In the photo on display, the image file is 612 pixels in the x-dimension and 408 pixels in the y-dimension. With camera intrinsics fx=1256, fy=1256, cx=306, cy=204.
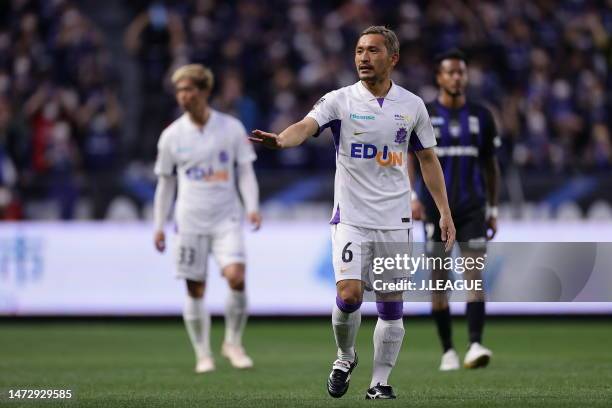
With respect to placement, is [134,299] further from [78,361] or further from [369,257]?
[369,257]

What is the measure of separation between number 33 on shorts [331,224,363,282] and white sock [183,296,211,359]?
11.3ft

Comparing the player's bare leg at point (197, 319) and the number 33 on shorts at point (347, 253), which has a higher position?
the number 33 on shorts at point (347, 253)

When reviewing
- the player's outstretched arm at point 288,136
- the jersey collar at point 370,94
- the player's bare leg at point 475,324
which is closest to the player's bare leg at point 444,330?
the player's bare leg at point 475,324

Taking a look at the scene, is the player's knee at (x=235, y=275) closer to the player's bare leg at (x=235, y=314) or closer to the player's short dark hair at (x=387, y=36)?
the player's bare leg at (x=235, y=314)

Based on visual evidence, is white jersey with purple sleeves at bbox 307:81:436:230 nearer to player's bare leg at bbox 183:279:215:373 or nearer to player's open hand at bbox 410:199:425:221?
player's open hand at bbox 410:199:425:221

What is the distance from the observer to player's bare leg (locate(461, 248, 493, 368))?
10445 mm

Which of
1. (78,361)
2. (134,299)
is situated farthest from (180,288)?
(78,361)

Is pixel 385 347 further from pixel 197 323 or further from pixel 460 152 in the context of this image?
pixel 197 323

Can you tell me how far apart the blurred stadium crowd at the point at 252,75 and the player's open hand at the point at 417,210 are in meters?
7.37

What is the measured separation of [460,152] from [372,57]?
121 inches

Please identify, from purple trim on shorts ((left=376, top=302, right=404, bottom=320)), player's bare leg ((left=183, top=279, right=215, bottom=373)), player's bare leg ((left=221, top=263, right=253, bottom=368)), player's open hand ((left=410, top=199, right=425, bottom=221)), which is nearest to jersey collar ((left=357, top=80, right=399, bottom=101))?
purple trim on shorts ((left=376, top=302, right=404, bottom=320))

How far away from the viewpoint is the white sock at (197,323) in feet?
36.2

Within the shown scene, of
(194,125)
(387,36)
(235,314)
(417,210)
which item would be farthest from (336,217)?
(235,314)

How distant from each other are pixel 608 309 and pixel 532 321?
40.2 inches
